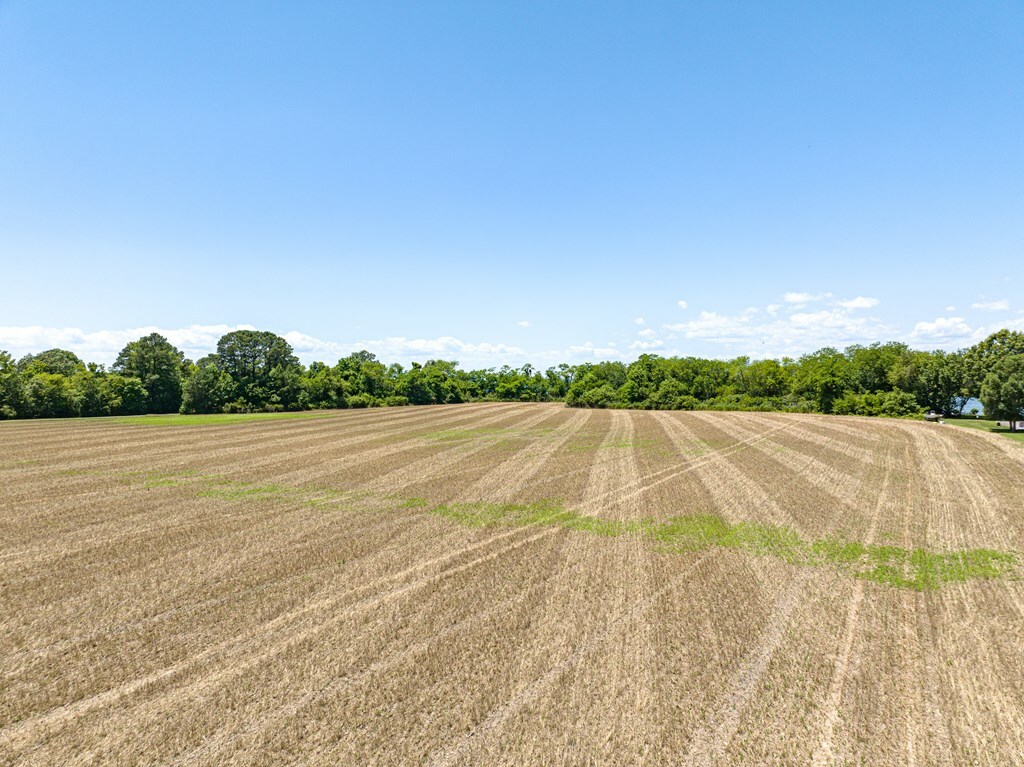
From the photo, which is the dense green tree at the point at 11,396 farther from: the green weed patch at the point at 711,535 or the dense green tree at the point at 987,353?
the dense green tree at the point at 987,353

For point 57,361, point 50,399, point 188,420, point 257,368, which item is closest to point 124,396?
point 50,399

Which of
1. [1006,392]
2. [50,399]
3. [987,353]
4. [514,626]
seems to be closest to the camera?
[514,626]

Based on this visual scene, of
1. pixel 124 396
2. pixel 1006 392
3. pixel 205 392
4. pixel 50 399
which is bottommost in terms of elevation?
pixel 50 399

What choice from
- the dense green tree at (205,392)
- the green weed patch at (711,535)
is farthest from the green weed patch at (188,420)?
the green weed patch at (711,535)

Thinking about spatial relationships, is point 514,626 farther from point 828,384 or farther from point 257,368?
point 257,368

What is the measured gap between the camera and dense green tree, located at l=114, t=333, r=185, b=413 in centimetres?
7462

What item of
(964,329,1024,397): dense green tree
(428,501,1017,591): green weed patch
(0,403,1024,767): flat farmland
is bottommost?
(0,403,1024,767): flat farmland

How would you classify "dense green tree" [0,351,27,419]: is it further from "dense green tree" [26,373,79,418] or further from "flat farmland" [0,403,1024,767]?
"flat farmland" [0,403,1024,767]

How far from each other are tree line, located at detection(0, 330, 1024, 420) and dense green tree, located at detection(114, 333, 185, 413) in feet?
0.58

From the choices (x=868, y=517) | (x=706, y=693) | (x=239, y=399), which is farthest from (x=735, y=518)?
(x=239, y=399)

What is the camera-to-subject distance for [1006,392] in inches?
1442

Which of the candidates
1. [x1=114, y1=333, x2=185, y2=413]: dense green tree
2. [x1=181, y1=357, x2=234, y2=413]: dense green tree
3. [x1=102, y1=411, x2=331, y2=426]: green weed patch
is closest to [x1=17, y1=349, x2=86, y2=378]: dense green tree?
[x1=114, y1=333, x2=185, y2=413]: dense green tree

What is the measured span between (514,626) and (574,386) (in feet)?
299

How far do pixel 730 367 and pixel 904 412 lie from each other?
132 feet
